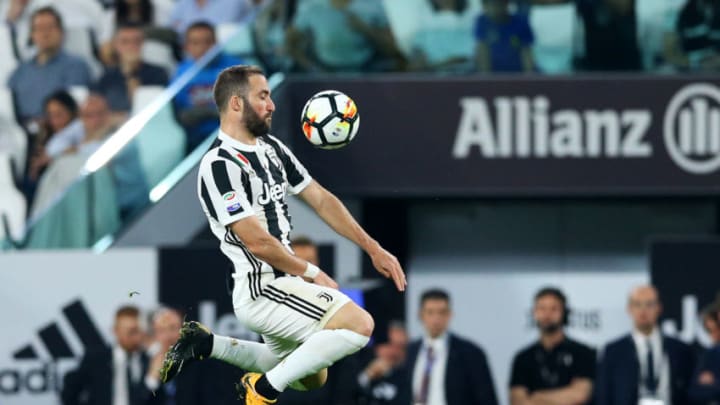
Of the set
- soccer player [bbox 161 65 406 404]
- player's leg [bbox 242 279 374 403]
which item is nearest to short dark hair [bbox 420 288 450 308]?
soccer player [bbox 161 65 406 404]

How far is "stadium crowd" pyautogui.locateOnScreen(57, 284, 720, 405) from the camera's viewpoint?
12.9 metres

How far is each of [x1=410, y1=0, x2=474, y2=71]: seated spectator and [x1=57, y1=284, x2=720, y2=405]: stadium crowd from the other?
6.17 feet

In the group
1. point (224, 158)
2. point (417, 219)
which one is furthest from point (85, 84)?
point (224, 158)

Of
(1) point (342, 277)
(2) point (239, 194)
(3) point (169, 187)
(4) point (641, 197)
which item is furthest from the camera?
(4) point (641, 197)

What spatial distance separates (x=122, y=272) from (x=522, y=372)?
3.15 metres

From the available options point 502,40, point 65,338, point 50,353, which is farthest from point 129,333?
point 502,40

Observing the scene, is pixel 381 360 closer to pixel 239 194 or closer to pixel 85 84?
pixel 85 84

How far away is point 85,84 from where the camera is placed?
1466 centimetres

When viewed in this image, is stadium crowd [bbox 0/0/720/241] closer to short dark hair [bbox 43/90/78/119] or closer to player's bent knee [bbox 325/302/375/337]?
short dark hair [bbox 43/90/78/119]

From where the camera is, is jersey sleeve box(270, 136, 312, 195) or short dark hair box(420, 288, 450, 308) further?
short dark hair box(420, 288, 450, 308)

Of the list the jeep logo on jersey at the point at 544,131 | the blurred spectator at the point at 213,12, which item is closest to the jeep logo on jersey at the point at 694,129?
the jeep logo on jersey at the point at 544,131

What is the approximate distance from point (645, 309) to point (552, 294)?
28.1 inches

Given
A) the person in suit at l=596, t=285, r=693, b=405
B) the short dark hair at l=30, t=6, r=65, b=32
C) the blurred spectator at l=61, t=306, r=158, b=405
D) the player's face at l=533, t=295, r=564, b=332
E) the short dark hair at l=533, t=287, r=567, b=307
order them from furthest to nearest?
the short dark hair at l=30, t=6, r=65, b=32 → the short dark hair at l=533, t=287, r=567, b=307 → the player's face at l=533, t=295, r=564, b=332 → the person in suit at l=596, t=285, r=693, b=405 → the blurred spectator at l=61, t=306, r=158, b=405

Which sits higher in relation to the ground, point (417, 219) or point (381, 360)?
point (417, 219)
